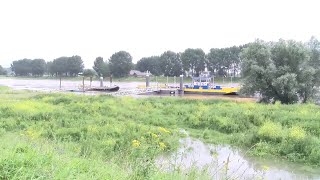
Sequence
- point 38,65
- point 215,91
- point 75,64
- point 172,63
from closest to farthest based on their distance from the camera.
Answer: point 215,91
point 172,63
point 75,64
point 38,65

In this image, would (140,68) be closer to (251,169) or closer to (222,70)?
(222,70)

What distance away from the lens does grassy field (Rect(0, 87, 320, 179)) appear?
15.7 feet

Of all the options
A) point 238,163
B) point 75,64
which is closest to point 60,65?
point 75,64

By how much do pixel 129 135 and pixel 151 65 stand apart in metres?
87.1

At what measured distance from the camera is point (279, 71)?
2823 cm

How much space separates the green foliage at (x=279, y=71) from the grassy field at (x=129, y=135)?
7.72 metres

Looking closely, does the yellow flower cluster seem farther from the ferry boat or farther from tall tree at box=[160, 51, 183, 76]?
tall tree at box=[160, 51, 183, 76]

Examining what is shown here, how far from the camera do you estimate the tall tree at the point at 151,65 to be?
98.1m

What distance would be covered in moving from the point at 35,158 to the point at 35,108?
50.4 ft

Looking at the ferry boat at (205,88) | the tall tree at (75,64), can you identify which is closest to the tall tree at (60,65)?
the tall tree at (75,64)

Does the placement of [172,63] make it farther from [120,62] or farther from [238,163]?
[238,163]

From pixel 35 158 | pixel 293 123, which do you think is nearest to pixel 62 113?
pixel 293 123

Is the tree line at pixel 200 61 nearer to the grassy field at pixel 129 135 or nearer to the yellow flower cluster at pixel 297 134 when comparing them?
the grassy field at pixel 129 135

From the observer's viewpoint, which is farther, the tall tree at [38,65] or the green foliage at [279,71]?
the tall tree at [38,65]
